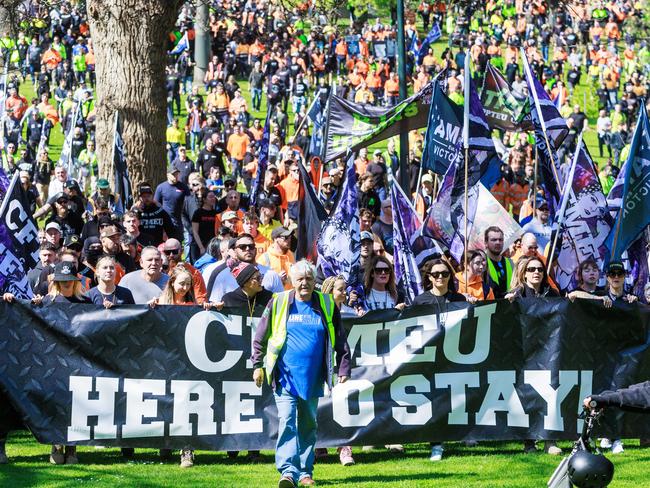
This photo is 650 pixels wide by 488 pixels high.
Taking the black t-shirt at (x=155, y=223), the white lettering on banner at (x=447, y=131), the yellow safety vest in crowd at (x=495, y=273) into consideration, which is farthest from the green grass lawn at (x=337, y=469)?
the black t-shirt at (x=155, y=223)

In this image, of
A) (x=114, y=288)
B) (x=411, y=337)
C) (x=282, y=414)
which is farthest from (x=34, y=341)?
(x=411, y=337)

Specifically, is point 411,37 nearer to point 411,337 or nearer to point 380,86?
point 380,86

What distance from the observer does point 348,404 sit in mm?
10680

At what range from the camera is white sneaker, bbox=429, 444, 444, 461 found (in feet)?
34.6

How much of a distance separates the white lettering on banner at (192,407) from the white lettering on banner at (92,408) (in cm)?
48

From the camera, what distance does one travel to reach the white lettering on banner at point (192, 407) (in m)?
10.5

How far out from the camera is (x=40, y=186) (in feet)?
83.5

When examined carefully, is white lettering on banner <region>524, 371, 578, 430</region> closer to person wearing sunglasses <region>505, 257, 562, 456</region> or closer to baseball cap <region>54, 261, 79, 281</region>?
person wearing sunglasses <region>505, 257, 562, 456</region>

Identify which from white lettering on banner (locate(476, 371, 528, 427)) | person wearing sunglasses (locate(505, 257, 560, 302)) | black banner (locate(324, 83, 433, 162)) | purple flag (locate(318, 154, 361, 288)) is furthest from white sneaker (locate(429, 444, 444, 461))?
black banner (locate(324, 83, 433, 162))

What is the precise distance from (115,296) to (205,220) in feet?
18.1

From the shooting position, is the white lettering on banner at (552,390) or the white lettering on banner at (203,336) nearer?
the white lettering on banner at (203,336)

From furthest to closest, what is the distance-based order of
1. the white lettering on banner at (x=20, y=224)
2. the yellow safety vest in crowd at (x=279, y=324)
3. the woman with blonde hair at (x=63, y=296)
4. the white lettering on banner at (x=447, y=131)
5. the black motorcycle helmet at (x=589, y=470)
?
the white lettering on banner at (x=447, y=131) < the white lettering on banner at (x=20, y=224) < the woman with blonde hair at (x=63, y=296) < the yellow safety vest in crowd at (x=279, y=324) < the black motorcycle helmet at (x=589, y=470)

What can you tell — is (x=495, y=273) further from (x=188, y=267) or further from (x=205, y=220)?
(x=205, y=220)

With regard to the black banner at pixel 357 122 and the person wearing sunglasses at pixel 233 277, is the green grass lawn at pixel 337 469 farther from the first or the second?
the black banner at pixel 357 122
